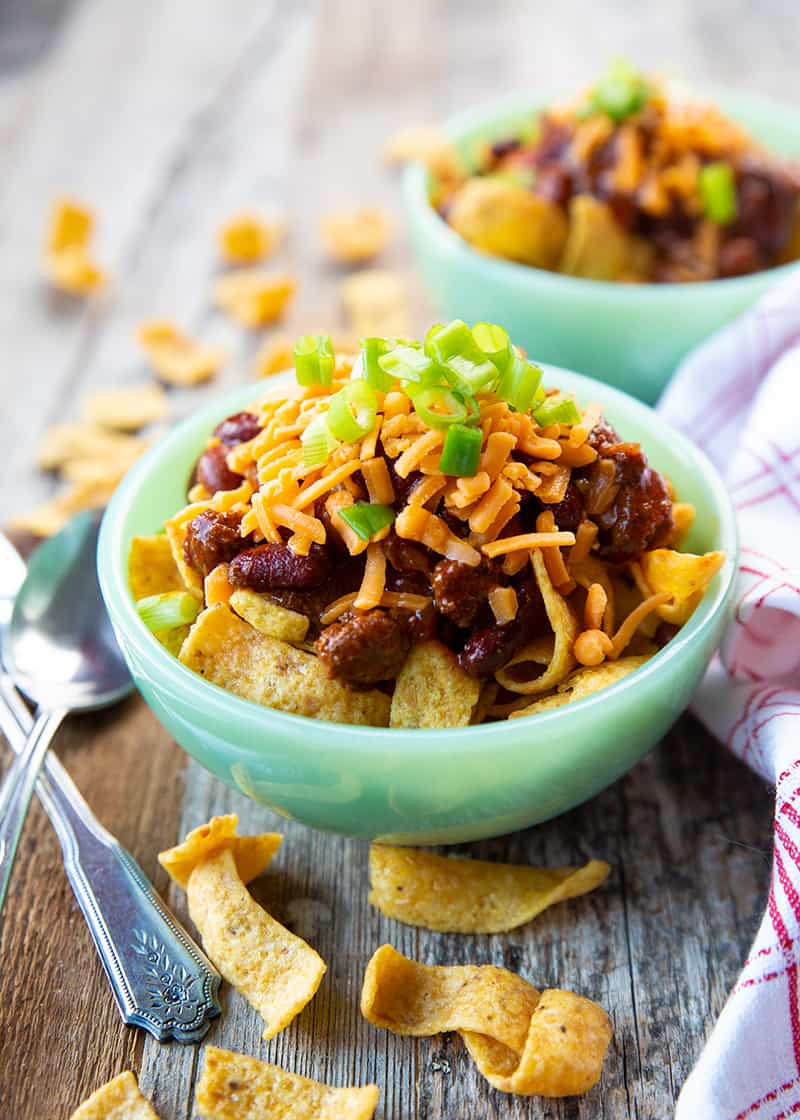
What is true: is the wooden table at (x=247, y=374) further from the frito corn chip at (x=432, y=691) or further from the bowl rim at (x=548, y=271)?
the bowl rim at (x=548, y=271)

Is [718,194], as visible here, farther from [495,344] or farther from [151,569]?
[151,569]

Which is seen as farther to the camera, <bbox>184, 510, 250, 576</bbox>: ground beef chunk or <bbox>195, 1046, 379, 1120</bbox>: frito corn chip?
<bbox>184, 510, 250, 576</bbox>: ground beef chunk

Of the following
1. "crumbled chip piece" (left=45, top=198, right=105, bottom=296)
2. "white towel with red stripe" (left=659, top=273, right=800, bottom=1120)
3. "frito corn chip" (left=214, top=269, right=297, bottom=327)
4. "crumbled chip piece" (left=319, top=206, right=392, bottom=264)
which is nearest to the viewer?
"white towel with red stripe" (left=659, top=273, right=800, bottom=1120)

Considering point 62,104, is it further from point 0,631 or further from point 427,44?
point 0,631

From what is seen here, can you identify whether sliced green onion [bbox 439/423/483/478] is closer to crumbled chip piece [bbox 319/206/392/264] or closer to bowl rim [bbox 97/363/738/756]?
bowl rim [bbox 97/363/738/756]

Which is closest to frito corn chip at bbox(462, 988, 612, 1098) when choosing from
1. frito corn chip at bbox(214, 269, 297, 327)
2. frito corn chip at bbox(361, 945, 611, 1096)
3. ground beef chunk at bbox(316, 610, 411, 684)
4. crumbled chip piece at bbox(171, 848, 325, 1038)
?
frito corn chip at bbox(361, 945, 611, 1096)

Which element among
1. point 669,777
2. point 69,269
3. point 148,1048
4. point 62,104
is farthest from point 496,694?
point 62,104
